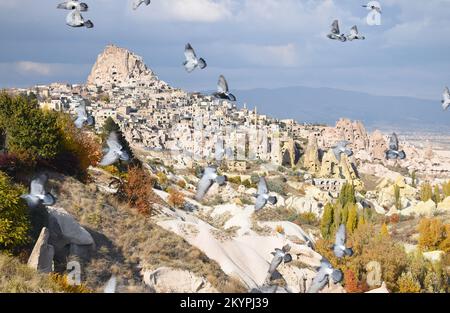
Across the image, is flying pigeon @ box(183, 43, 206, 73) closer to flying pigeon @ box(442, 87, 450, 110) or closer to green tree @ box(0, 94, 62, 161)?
flying pigeon @ box(442, 87, 450, 110)

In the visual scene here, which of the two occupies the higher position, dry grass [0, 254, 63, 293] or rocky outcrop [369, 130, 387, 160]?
rocky outcrop [369, 130, 387, 160]

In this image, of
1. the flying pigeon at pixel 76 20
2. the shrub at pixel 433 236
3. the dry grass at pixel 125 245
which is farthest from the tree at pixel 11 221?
the shrub at pixel 433 236

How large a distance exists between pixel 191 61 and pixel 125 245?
333 inches

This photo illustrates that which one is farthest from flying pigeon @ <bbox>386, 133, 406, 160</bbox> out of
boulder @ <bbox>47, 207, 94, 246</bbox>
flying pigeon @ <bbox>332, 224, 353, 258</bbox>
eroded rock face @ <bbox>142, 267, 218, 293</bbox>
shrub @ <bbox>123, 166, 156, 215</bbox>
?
shrub @ <bbox>123, 166, 156, 215</bbox>

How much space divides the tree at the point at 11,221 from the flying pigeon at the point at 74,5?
5.04 m

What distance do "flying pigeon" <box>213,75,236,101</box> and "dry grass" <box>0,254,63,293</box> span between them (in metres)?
4.83

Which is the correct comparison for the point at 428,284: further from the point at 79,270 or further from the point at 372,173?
the point at 372,173

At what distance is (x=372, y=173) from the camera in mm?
86062

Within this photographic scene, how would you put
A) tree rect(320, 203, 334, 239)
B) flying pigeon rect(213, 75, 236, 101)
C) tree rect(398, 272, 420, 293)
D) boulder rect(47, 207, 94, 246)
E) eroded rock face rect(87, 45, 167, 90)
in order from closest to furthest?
flying pigeon rect(213, 75, 236, 101) → boulder rect(47, 207, 94, 246) → tree rect(398, 272, 420, 293) → tree rect(320, 203, 334, 239) → eroded rock face rect(87, 45, 167, 90)

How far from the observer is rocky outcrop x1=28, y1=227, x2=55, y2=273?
13.5m

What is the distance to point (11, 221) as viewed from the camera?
45.1 feet

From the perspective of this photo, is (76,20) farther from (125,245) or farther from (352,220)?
(352,220)

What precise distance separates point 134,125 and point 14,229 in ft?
242
